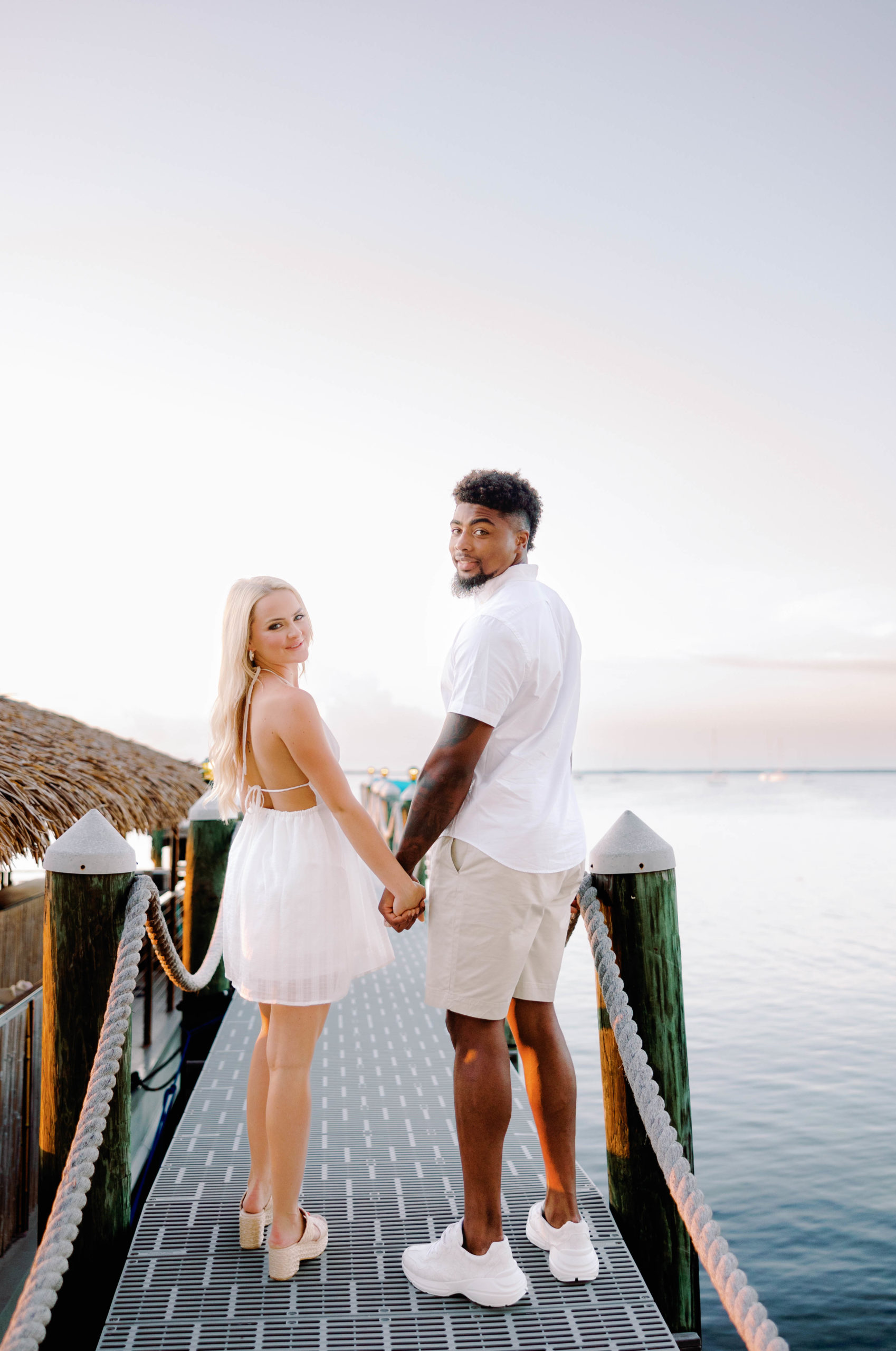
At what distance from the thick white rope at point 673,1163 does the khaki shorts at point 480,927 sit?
168 mm

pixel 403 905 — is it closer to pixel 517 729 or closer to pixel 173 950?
pixel 517 729

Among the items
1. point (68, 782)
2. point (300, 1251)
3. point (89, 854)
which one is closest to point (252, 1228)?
point (300, 1251)

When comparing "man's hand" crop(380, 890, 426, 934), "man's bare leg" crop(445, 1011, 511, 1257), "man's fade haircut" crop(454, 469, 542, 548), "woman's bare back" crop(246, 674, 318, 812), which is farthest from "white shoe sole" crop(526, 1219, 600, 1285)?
"man's fade haircut" crop(454, 469, 542, 548)

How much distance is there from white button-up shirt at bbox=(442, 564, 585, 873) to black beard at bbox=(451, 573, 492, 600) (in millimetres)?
121

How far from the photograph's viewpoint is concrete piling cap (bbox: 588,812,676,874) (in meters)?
2.38

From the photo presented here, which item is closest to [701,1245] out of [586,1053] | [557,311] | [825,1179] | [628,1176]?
[628,1176]

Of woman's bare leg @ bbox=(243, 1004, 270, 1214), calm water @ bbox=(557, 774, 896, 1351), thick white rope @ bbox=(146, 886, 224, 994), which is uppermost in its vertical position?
thick white rope @ bbox=(146, 886, 224, 994)

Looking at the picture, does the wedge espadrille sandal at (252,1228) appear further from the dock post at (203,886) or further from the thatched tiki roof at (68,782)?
the dock post at (203,886)

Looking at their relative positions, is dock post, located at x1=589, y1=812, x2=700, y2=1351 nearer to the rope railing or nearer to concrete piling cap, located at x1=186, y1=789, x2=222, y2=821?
the rope railing

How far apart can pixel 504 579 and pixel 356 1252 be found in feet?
6.45

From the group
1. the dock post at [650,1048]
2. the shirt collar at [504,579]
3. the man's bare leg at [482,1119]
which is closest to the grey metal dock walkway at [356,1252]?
the dock post at [650,1048]

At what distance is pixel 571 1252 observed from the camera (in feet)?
7.78

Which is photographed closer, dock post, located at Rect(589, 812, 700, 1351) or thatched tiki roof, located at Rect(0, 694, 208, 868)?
dock post, located at Rect(589, 812, 700, 1351)

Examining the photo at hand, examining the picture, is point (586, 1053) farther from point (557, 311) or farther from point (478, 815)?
point (557, 311)
